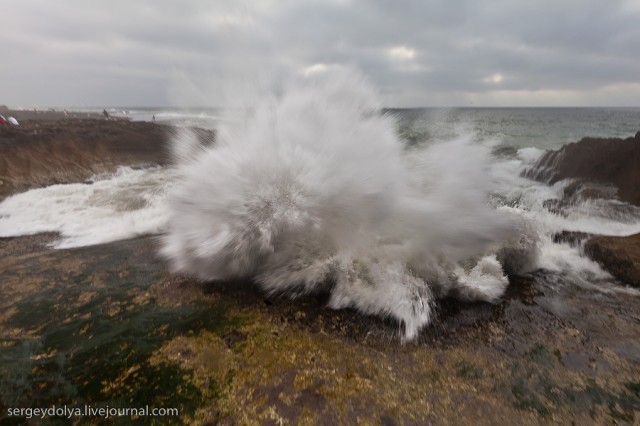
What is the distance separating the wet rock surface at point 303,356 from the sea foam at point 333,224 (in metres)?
0.18

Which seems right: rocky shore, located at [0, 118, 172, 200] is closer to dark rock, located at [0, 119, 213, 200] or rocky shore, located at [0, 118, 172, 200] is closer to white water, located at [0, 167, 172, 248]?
dark rock, located at [0, 119, 213, 200]

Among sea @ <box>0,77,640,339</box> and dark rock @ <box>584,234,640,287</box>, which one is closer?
sea @ <box>0,77,640,339</box>

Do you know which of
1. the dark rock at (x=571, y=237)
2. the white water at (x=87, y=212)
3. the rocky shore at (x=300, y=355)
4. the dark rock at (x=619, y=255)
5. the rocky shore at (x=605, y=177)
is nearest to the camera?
the rocky shore at (x=300, y=355)

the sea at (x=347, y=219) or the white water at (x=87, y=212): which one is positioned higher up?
the sea at (x=347, y=219)

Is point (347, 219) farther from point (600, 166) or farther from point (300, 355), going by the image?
point (600, 166)

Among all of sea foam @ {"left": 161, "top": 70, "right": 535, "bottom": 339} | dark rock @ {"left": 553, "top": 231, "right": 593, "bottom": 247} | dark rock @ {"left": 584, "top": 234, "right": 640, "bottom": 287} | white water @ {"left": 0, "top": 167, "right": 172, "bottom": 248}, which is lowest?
white water @ {"left": 0, "top": 167, "right": 172, "bottom": 248}

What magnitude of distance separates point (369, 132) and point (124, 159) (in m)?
10.1

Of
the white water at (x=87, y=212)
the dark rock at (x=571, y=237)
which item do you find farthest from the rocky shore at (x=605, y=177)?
the white water at (x=87, y=212)

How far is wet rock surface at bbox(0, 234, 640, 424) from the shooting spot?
5.50 feet

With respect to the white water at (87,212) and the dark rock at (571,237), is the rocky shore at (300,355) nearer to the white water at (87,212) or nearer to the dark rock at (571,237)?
the dark rock at (571,237)

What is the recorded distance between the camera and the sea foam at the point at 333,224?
8.93 ft

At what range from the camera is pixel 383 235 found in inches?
122

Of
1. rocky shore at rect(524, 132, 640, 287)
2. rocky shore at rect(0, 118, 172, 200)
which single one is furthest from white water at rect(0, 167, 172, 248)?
rocky shore at rect(524, 132, 640, 287)

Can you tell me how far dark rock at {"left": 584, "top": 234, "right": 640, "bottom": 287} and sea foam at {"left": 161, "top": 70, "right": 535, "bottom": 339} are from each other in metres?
0.86
